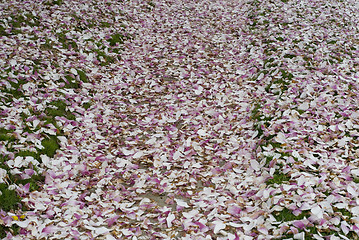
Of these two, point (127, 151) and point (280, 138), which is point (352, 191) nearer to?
point (280, 138)

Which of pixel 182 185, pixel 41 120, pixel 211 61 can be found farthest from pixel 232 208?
pixel 211 61

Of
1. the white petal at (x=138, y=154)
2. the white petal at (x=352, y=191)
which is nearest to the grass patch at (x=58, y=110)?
the white petal at (x=138, y=154)

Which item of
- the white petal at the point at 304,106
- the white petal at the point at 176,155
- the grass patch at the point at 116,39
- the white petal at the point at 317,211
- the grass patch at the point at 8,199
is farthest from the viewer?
the grass patch at the point at 116,39

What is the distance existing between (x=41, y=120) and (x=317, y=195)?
473cm

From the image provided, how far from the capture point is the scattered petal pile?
13.0ft

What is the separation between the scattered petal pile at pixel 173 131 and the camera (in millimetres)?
3961

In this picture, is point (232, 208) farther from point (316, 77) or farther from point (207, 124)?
point (316, 77)

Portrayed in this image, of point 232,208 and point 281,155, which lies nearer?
point 232,208

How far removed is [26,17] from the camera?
28.8 feet

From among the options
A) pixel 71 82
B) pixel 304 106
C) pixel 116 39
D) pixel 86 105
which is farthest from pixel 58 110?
pixel 304 106

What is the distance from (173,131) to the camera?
19.7 feet

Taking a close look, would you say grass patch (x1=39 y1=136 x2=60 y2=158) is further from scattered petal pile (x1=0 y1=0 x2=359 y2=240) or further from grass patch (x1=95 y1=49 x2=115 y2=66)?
grass patch (x1=95 y1=49 x2=115 y2=66)

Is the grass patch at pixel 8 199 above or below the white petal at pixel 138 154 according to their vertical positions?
below

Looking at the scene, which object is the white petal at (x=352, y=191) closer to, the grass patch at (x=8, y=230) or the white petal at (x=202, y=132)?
the white petal at (x=202, y=132)
